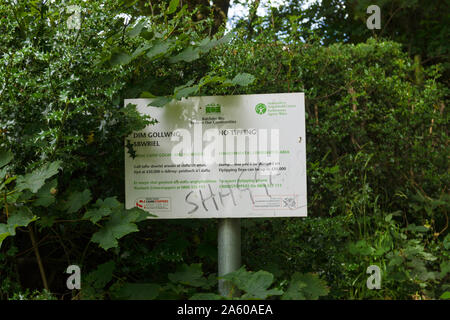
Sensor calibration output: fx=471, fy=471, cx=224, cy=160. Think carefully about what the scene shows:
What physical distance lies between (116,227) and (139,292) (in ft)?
1.21

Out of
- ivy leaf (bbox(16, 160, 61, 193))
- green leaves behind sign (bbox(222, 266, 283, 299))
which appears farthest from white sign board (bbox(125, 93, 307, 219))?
ivy leaf (bbox(16, 160, 61, 193))

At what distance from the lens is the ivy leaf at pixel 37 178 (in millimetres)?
1861

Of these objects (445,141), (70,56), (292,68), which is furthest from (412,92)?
(70,56)

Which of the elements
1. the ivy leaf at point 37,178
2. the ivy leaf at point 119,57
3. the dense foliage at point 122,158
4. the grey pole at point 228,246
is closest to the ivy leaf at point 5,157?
the dense foliage at point 122,158

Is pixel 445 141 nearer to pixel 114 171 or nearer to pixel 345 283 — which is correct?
pixel 345 283

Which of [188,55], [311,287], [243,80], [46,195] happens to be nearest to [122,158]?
[46,195]

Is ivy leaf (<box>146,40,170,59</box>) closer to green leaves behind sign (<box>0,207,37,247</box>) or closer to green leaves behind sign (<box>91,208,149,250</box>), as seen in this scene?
green leaves behind sign (<box>91,208,149,250</box>)

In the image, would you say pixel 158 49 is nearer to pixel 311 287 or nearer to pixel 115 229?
pixel 115 229

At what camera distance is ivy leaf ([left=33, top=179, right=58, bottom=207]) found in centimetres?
196

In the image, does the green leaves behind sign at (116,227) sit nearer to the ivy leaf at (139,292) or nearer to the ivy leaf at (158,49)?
the ivy leaf at (139,292)

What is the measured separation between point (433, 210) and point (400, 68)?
4.41 ft

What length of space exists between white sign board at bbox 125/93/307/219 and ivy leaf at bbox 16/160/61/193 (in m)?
0.44

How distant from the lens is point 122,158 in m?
2.40

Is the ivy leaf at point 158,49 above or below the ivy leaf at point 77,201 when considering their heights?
above
